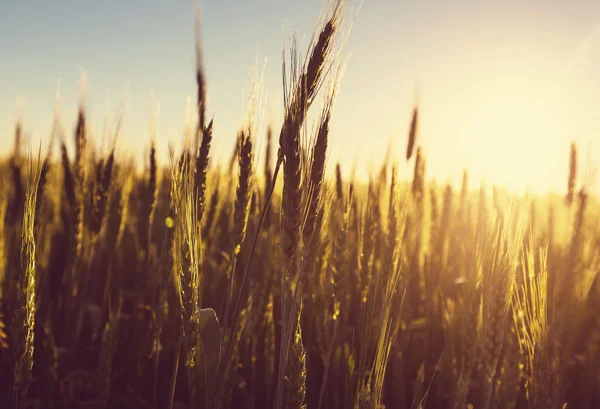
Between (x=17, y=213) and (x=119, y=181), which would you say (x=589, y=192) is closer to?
(x=119, y=181)

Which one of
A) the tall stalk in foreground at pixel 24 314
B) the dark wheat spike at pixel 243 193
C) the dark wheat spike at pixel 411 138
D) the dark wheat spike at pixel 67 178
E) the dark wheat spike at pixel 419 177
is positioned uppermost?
the dark wheat spike at pixel 411 138

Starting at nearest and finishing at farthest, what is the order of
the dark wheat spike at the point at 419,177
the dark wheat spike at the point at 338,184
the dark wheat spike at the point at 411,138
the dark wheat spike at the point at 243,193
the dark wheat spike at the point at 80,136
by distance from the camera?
the dark wheat spike at the point at 243,193 → the dark wheat spike at the point at 80,136 → the dark wheat spike at the point at 338,184 → the dark wheat spike at the point at 419,177 → the dark wheat spike at the point at 411,138

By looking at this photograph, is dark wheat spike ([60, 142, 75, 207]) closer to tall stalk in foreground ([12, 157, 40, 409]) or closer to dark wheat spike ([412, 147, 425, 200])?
tall stalk in foreground ([12, 157, 40, 409])

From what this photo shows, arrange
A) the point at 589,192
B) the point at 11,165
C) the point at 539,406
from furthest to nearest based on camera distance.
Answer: the point at 589,192
the point at 11,165
the point at 539,406

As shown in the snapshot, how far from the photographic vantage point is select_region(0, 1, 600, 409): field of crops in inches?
48.4

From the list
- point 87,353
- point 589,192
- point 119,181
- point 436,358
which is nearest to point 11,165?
point 119,181

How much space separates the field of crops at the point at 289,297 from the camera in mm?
1230

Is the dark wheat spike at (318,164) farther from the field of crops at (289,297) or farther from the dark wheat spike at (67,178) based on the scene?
the dark wheat spike at (67,178)

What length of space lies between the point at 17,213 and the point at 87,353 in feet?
4.83

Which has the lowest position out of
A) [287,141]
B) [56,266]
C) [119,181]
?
[56,266]

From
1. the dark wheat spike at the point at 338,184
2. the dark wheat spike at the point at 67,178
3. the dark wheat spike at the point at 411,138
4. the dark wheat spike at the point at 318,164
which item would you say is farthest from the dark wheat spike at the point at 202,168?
the dark wheat spike at the point at 411,138

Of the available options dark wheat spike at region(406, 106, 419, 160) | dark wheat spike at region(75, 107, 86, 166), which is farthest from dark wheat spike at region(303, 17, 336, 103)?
dark wheat spike at region(406, 106, 419, 160)

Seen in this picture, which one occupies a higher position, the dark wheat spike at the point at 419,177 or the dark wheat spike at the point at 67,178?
the dark wheat spike at the point at 419,177

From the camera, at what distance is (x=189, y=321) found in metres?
1.15
